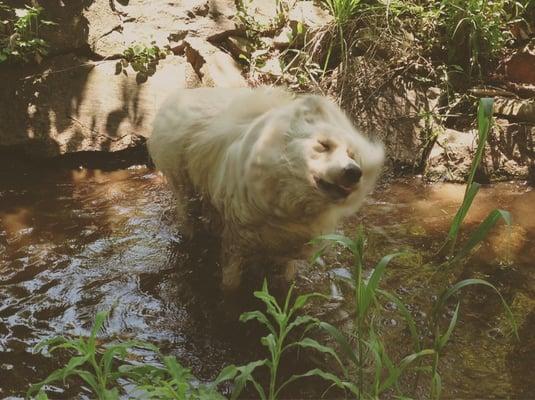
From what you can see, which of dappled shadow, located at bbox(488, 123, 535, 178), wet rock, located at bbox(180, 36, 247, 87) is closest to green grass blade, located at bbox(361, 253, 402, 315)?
dappled shadow, located at bbox(488, 123, 535, 178)

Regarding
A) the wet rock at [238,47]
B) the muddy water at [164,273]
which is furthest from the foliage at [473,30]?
the wet rock at [238,47]

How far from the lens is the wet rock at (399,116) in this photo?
5.91 metres

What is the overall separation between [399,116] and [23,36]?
375 cm

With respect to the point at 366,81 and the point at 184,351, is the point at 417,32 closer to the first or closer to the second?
the point at 366,81

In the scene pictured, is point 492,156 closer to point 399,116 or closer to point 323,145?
point 399,116

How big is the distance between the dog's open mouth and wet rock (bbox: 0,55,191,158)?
3.35 meters

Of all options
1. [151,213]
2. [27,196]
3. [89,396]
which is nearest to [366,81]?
[151,213]

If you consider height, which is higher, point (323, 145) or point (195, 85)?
point (323, 145)

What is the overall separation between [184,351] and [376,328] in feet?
3.64

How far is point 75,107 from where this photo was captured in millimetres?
5840

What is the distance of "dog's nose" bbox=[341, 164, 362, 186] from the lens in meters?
2.86

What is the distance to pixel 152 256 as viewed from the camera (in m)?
4.42

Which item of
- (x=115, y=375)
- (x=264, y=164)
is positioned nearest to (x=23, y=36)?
(x=264, y=164)

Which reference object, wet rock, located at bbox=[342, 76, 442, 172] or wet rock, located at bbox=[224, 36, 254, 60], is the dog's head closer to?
wet rock, located at bbox=[342, 76, 442, 172]
